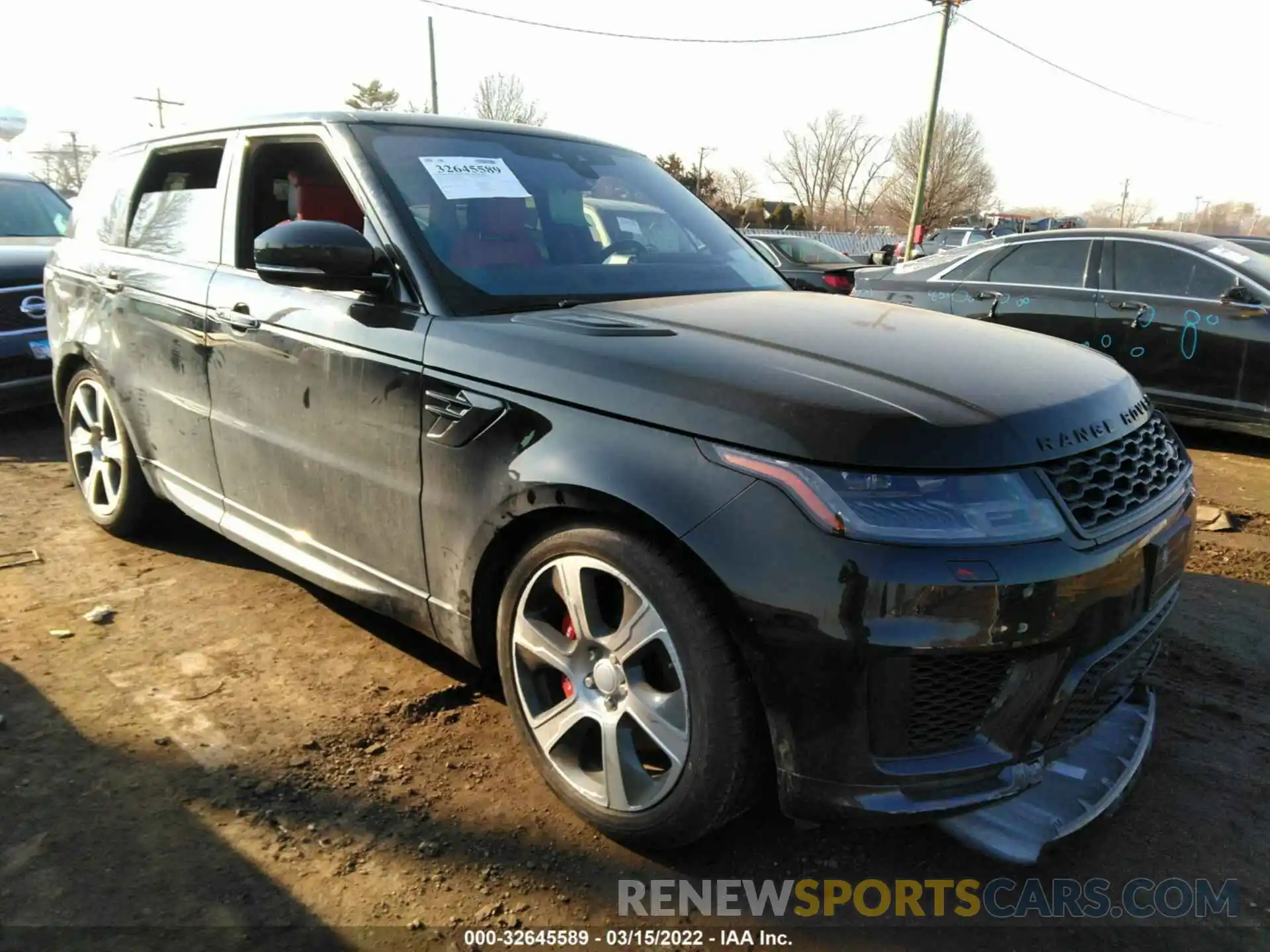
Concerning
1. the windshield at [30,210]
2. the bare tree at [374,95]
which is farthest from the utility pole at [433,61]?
the windshield at [30,210]

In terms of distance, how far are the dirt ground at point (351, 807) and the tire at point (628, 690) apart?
0.19 metres

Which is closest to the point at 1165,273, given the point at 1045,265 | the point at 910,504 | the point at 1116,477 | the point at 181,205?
the point at 1045,265

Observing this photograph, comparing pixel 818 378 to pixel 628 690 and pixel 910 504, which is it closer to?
pixel 910 504

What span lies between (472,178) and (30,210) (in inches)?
256

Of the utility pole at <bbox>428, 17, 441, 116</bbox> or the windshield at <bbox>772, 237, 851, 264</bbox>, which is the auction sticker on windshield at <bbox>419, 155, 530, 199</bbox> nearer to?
the windshield at <bbox>772, 237, 851, 264</bbox>

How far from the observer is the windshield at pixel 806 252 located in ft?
45.0

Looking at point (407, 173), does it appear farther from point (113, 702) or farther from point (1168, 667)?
point (1168, 667)

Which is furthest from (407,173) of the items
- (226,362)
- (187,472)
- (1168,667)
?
(1168,667)

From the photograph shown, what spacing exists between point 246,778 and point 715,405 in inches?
66.3

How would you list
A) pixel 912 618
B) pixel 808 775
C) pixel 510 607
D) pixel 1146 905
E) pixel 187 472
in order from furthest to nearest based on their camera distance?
pixel 187 472 < pixel 510 607 < pixel 1146 905 < pixel 808 775 < pixel 912 618

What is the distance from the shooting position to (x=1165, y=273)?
6434 mm

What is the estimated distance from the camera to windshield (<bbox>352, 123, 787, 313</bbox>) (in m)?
2.56

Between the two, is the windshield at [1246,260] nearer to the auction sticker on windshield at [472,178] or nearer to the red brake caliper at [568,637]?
the auction sticker on windshield at [472,178]

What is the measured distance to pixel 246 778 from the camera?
245 centimetres
